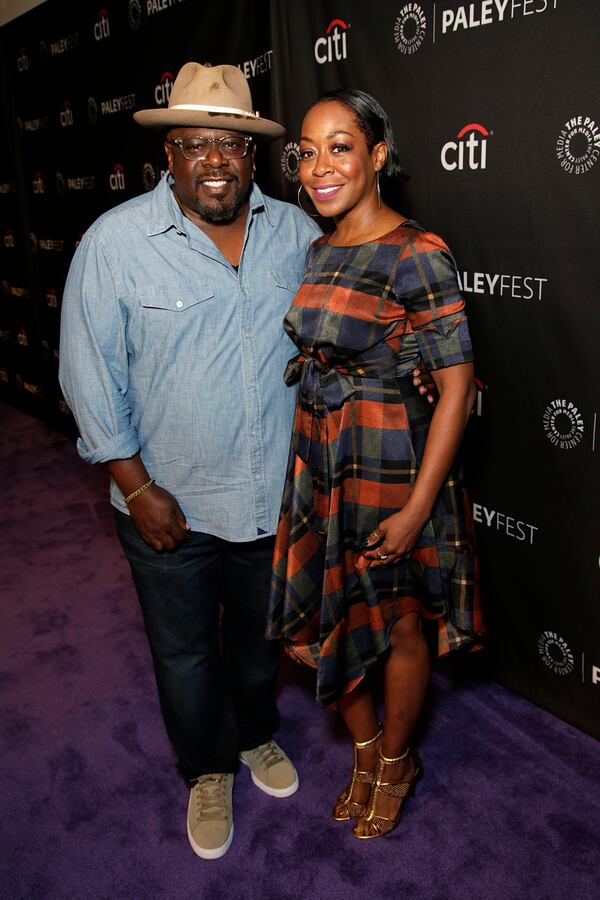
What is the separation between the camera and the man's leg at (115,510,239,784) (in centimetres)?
175

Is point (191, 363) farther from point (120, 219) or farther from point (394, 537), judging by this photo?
point (394, 537)

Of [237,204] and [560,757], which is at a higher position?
[237,204]

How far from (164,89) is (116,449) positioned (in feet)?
7.88

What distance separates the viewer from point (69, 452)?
4.83 meters

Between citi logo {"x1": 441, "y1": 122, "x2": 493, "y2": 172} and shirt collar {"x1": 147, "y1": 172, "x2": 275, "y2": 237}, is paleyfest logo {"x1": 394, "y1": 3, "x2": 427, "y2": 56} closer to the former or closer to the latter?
citi logo {"x1": 441, "y1": 122, "x2": 493, "y2": 172}

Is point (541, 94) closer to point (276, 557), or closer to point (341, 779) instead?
point (276, 557)

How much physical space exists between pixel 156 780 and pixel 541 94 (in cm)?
193

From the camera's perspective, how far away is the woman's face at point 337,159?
151 cm

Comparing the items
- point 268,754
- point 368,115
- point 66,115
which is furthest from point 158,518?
point 66,115

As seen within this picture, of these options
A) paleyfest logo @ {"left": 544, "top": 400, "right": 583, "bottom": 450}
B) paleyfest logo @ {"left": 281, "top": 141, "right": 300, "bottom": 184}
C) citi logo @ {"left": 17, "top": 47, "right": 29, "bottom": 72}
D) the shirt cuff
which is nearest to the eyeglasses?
the shirt cuff

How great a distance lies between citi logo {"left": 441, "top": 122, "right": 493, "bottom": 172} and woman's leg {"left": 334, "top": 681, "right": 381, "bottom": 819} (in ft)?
4.29

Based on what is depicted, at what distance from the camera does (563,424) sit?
1979 millimetres

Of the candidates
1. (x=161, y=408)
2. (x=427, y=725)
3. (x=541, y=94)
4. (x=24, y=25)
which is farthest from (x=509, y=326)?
(x=24, y=25)

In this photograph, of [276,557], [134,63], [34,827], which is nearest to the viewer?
[276,557]
